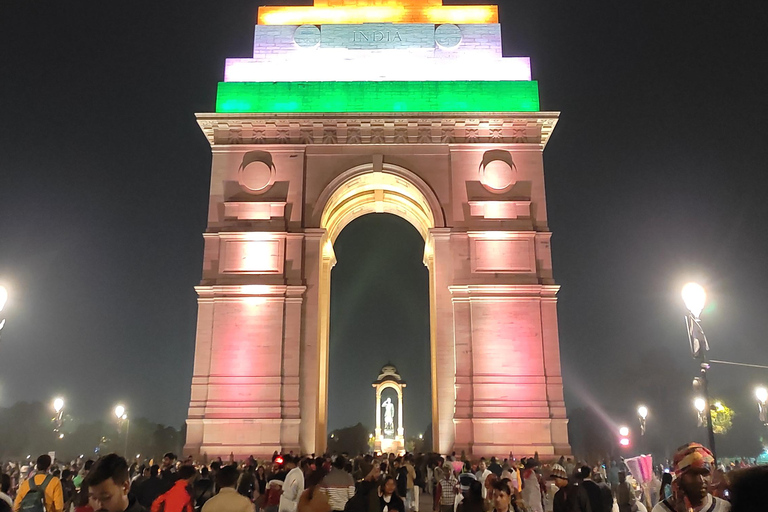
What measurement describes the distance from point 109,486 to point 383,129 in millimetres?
24766

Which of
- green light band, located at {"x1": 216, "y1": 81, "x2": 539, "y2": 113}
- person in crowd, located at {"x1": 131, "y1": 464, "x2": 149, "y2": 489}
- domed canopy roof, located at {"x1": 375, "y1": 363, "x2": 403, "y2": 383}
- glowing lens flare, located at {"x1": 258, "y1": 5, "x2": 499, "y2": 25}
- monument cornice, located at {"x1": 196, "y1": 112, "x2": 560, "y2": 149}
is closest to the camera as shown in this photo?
person in crowd, located at {"x1": 131, "y1": 464, "x2": 149, "y2": 489}

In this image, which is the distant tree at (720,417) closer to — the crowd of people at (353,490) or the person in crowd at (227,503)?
the crowd of people at (353,490)

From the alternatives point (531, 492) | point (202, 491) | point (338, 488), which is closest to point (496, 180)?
point (531, 492)

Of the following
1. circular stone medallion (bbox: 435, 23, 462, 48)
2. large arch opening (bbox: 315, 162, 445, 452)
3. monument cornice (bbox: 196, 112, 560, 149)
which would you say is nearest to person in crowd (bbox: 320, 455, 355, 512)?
large arch opening (bbox: 315, 162, 445, 452)

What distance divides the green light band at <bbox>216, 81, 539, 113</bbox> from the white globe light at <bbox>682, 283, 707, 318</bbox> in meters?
16.3

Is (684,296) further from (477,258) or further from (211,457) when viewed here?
(211,457)

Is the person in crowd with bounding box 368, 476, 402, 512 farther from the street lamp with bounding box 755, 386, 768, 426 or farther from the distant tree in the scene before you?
the distant tree

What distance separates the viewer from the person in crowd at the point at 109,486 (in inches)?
170

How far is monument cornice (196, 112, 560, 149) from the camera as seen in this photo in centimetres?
2783

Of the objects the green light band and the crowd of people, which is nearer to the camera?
the crowd of people

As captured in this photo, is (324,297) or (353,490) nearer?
(353,490)

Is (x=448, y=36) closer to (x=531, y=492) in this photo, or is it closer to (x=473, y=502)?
(x=531, y=492)

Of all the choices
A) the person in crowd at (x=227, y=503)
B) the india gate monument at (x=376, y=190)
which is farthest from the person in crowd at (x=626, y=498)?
the india gate monument at (x=376, y=190)

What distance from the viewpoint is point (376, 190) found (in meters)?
31.7
